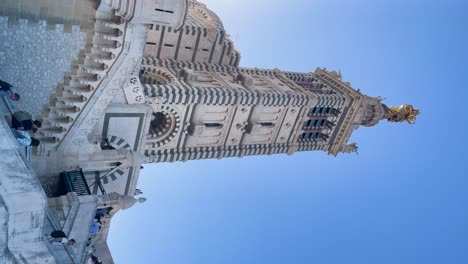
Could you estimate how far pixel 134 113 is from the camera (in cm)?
2516

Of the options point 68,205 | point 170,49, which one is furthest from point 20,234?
point 170,49

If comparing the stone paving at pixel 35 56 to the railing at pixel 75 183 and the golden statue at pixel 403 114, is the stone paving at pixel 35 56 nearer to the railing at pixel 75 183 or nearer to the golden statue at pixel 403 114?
the railing at pixel 75 183

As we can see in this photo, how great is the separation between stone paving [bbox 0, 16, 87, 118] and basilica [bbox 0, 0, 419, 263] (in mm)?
91

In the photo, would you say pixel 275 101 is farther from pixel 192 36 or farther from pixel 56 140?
pixel 56 140

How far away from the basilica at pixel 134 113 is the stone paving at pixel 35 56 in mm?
91

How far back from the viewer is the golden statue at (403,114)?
42019 mm

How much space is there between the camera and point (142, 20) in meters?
17.8

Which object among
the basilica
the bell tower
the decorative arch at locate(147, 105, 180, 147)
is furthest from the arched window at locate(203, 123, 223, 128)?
the decorative arch at locate(147, 105, 180, 147)

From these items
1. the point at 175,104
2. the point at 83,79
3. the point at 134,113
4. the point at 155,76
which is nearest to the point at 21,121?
the point at 83,79

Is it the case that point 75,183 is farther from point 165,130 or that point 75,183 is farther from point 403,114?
point 403,114

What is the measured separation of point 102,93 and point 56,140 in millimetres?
2494

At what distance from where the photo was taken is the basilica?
53.7 ft

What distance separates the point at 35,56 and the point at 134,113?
8.12 meters

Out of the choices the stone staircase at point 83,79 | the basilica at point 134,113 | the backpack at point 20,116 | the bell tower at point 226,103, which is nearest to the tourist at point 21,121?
the backpack at point 20,116
